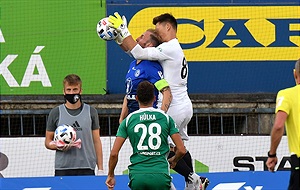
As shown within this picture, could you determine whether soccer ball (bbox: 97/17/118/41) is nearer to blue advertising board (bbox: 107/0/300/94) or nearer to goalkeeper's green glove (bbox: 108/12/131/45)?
goalkeeper's green glove (bbox: 108/12/131/45)

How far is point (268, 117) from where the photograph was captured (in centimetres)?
1756

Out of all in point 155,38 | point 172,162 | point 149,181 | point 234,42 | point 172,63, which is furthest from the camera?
point 234,42

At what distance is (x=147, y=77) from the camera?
1061cm

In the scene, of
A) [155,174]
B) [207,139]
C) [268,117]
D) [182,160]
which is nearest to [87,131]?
[182,160]

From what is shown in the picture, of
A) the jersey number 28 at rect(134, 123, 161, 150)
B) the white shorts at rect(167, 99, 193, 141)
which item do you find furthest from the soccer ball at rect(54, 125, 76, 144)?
the jersey number 28 at rect(134, 123, 161, 150)

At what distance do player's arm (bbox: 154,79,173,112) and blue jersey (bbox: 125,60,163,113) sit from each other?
0.07 meters

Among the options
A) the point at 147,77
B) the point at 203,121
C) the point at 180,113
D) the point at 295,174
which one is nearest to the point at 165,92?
the point at 147,77

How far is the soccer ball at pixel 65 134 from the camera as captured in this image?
11.1 meters

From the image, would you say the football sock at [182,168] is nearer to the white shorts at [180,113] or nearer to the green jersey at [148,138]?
the white shorts at [180,113]

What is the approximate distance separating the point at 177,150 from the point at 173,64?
4.94 feet

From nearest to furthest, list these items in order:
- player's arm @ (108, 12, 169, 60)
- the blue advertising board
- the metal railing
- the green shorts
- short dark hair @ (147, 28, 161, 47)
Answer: the green shorts < player's arm @ (108, 12, 169, 60) < short dark hair @ (147, 28, 161, 47) < the metal railing < the blue advertising board

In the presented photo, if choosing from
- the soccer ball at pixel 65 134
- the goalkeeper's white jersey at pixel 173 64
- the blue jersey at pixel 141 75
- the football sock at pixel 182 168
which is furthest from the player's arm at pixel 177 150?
the soccer ball at pixel 65 134

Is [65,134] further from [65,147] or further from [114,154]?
[114,154]

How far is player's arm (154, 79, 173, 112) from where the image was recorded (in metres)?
10.5
